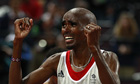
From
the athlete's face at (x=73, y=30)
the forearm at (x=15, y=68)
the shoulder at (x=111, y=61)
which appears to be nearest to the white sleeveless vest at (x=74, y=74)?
the shoulder at (x=111, y=61)

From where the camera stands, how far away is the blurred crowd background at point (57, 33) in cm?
756

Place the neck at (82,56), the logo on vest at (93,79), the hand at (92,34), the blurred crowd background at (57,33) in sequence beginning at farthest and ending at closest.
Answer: the blurred crowd background at (57,33) < the neck at (82,56) < the logo on vest at (93,79) < the hand at (92,34)

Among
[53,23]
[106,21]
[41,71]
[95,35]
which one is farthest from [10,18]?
[95,35]

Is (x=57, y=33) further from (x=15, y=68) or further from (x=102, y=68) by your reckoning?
(x=102, y=68)

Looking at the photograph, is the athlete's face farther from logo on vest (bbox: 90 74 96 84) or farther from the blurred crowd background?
the blurred crowd background

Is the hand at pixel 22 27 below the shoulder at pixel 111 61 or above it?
above

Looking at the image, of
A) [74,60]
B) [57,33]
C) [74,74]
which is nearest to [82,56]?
[74,60]

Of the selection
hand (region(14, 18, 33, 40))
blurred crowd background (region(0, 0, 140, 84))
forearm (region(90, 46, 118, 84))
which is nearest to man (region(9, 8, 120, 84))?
hand (region(14, 18, 33, 40))

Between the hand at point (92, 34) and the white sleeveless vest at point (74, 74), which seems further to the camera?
the white sleeveless vest at point (74, 74)

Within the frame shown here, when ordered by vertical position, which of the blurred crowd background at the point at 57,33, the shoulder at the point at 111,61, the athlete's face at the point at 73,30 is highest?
the athlete's face at the point at 73,30

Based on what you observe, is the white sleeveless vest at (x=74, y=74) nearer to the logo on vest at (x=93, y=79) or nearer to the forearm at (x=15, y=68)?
the logo on vest at (x=93, y=79)

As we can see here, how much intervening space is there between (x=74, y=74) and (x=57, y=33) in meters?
4.91

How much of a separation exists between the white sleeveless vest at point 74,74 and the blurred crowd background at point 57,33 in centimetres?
275

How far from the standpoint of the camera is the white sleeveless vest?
149 inches
